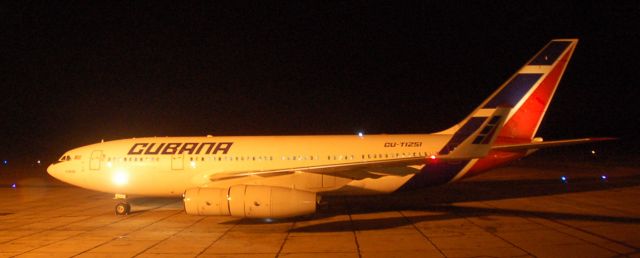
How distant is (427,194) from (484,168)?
16.4 feet

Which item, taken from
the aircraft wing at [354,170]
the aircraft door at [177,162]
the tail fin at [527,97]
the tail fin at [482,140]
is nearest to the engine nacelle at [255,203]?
the aircraft wing at [354,170]

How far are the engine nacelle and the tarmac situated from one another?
0.49 meters

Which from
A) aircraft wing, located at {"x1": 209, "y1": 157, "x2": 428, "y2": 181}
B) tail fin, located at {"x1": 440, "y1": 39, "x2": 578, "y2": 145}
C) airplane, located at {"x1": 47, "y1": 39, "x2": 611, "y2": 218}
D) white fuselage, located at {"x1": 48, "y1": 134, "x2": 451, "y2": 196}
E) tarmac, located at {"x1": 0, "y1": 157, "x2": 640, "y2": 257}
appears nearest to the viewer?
tarmac, located at {"x1": 0, "y1": 157, "x2": 640, "y2": 257}

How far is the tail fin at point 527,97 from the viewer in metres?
18.0

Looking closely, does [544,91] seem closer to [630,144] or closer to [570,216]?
[570,216]

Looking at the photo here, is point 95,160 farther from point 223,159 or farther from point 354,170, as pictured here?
point 354,170

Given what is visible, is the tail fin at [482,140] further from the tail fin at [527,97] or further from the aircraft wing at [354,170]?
the tail fin at [527,97]

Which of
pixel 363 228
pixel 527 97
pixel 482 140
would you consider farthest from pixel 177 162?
pixel 527 97

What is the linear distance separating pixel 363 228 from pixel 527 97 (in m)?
8.04

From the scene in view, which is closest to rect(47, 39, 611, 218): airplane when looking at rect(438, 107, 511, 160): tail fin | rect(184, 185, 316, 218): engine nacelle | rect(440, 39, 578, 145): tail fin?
rect(440, 39, 578, 145): tail fin

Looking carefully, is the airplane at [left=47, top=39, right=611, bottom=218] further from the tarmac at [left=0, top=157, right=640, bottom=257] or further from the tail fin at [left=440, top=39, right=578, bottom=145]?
the tarmac at [left=0, top=157, right=640, bottom=257]

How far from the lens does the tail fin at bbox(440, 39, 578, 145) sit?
18.0 meters

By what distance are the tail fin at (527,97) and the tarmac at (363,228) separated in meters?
2.55

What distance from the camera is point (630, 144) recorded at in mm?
72250
